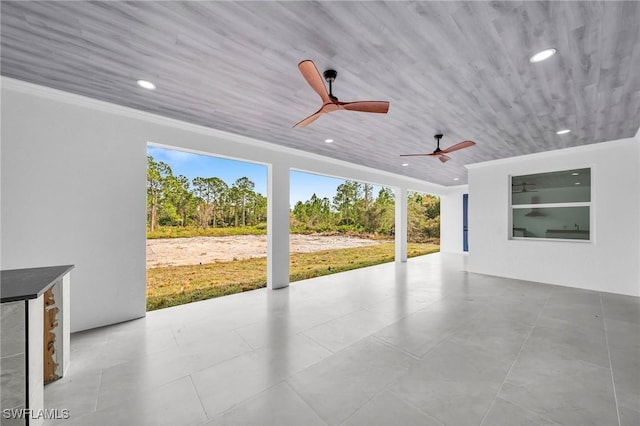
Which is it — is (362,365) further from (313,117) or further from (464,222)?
(464,222)

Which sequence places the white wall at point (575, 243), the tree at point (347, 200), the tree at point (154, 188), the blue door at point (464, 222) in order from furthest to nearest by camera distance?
the blue door at point (464, 222) → the tree at point (347, 200) → the tree at point (154, 188) → the white wall at point (575, 243)

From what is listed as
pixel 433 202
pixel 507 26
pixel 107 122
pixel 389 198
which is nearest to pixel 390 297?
pixel 507 26

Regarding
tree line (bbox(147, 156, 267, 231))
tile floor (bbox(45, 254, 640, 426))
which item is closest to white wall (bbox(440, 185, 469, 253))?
tile floor (bbox(45, 254, 640, 426))

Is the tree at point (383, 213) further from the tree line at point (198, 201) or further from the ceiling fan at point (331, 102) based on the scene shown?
the ceiling fan at point (331, 102)

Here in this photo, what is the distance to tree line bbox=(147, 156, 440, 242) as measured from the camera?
5.18m

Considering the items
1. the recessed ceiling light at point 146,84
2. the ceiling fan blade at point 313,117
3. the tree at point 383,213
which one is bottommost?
the tree at point 383,213

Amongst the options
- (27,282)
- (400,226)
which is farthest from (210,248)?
(400,226)

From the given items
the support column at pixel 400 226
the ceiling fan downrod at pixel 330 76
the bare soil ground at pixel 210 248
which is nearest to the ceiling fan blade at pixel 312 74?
the ceiling fan downrod at pixel 330 76

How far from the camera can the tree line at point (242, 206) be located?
518cm

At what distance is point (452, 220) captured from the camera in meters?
9.85

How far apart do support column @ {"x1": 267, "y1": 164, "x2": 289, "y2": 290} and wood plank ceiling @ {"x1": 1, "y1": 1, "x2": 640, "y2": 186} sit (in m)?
1.29

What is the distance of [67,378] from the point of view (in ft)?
6.74

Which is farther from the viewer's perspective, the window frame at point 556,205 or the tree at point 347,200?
the tree at point 347,200

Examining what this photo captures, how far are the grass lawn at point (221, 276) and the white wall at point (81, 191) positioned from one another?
1159mm
